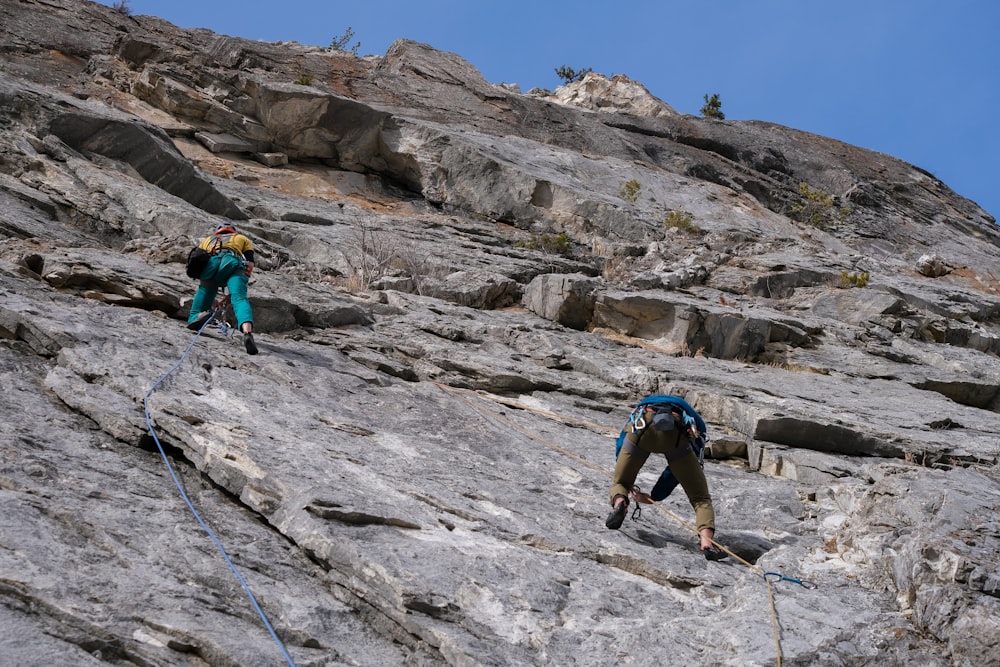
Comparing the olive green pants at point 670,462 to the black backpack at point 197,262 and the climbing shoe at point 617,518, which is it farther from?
the black backpack at point 197,262

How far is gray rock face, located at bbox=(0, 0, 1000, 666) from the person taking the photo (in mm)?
4348

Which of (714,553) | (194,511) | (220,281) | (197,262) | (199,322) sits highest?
(197,262)

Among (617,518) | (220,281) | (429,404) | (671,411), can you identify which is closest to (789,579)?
(617,518)

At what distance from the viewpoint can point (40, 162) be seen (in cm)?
1223

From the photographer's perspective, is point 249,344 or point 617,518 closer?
point 617,518

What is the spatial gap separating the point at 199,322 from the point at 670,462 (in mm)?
4660

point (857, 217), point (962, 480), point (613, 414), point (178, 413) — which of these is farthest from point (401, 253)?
point (857, 217)

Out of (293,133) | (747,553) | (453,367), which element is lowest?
(747,553)

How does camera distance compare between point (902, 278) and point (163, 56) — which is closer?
point (902, 278)

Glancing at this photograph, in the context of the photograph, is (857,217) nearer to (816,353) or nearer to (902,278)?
(902,278)

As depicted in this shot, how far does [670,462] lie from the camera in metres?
6.11

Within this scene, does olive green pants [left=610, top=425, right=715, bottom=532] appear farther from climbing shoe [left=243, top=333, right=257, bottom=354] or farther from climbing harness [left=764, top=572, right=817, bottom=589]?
climbing shoe [left=243, top=333, right=257, bottom=354]

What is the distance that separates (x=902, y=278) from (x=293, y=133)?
13.3m

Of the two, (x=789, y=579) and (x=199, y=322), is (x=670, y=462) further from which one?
(x=199, y=322)
